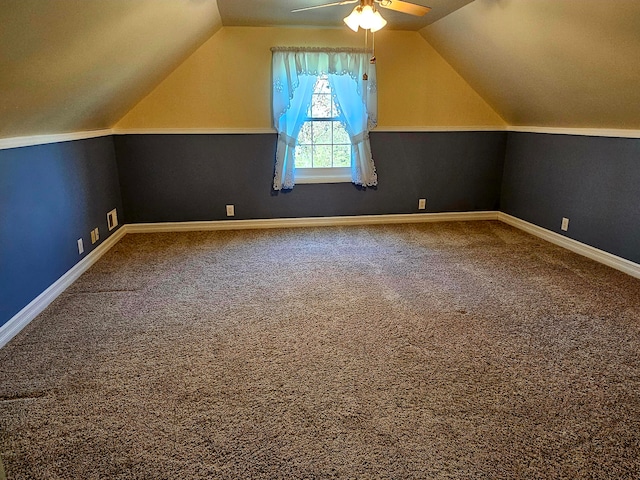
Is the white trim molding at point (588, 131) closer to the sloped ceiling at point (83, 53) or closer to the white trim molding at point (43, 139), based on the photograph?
the sloped ceiling at point (83, 53)

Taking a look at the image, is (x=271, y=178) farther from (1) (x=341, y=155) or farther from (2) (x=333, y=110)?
(2) (x=333, y=110)

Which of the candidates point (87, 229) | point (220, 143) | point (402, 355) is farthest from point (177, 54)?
point (402, 355)

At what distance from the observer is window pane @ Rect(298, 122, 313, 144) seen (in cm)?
470

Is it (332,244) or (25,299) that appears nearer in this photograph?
(25,299)

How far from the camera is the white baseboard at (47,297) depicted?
249 centimetres

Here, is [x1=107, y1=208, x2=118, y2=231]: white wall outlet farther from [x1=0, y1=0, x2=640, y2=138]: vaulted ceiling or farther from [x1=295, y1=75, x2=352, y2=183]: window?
[x1=295, y1=75, x2=352, y2=183]: window

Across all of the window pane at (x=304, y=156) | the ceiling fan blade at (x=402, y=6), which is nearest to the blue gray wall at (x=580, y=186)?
the ceiling fan blade at (x=402, y=6)

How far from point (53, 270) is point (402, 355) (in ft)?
8.18

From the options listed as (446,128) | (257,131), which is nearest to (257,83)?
(257,131)

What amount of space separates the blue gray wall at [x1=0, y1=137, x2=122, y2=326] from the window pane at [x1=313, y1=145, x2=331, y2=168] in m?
2.16

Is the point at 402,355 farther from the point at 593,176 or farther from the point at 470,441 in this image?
the point at 593,176

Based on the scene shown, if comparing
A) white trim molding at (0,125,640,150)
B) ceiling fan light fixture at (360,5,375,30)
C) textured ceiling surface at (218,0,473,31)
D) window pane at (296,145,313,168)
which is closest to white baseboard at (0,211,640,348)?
window pane at (296,145,313,168)

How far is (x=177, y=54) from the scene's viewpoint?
3836mm

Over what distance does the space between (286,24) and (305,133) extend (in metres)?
1.09
